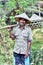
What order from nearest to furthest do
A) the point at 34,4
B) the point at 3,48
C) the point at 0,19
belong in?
the point at 3,48, the point at 0,19, the point at 34,4

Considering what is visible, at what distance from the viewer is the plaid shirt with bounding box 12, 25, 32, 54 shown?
4973 mm

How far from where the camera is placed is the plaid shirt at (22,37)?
16.3 ft

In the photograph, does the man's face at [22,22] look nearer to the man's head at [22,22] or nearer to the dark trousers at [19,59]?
the man's head at [22,22]

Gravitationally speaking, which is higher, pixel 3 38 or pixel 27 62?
pixel 27 62

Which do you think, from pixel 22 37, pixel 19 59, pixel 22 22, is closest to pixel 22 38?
pixel 22 37

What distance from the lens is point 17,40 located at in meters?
5.01

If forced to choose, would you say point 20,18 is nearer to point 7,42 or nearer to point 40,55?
point 40,55

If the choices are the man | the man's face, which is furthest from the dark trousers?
the man's face

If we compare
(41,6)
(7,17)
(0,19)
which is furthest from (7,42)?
(41,6)

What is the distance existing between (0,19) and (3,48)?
128cm

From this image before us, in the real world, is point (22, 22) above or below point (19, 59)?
above

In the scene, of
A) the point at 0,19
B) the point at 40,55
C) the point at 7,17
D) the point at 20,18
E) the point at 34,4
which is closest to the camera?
the point at 20,18

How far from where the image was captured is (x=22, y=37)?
4.98m

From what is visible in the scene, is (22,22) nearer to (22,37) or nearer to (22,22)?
(22,22)
